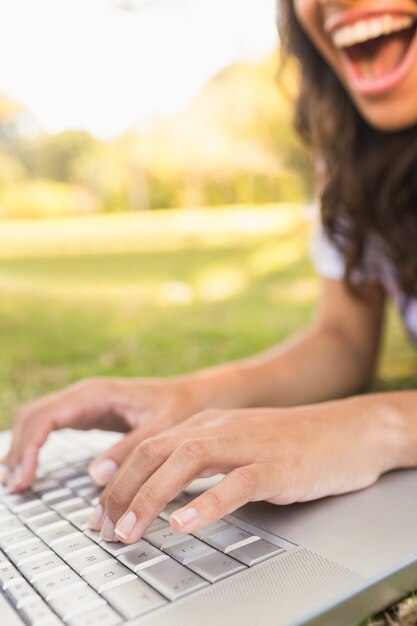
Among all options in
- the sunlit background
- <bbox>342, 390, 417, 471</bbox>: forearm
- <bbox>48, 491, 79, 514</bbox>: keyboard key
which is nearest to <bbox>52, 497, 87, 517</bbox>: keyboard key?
<bbox>48, 491, 79, 514</bbox>: keyboard key

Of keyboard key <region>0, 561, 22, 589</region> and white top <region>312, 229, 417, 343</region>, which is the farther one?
white top <region>312, 229, 417, 343</region>

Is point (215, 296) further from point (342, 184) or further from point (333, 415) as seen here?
point (333, 415)

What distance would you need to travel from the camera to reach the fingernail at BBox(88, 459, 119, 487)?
1.99 ft

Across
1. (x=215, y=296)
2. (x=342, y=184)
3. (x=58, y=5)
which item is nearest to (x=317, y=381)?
(x=342, y=184)

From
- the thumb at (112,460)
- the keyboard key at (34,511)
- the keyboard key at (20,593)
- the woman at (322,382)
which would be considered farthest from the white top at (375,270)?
the keyboard key at (20,593)

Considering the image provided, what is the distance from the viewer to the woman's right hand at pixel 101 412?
0.66 m

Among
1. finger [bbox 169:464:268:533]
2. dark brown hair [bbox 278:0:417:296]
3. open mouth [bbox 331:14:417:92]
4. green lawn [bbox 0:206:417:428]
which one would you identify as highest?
open mouth [bbox 331:14:417:92]

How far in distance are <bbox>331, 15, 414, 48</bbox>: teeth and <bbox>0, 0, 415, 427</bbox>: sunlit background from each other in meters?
0.26

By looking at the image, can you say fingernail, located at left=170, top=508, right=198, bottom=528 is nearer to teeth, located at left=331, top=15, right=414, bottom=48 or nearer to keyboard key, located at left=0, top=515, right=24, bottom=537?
keyboard key, located at left=0, top=515, right=24, bottom=537

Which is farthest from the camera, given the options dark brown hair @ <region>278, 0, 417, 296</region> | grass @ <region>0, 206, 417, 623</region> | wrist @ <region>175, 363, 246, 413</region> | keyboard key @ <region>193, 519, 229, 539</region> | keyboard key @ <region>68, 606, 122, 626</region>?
grass @ <region>0, 206, 417, 623</region>

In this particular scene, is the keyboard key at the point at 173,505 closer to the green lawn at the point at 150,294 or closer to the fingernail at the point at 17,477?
the fingernail at the point at 17,477

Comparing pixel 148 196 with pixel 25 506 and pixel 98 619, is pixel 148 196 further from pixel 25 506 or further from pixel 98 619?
pixel 98 619

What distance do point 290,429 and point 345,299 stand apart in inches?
19.4

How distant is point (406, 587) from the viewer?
0.44 metres
